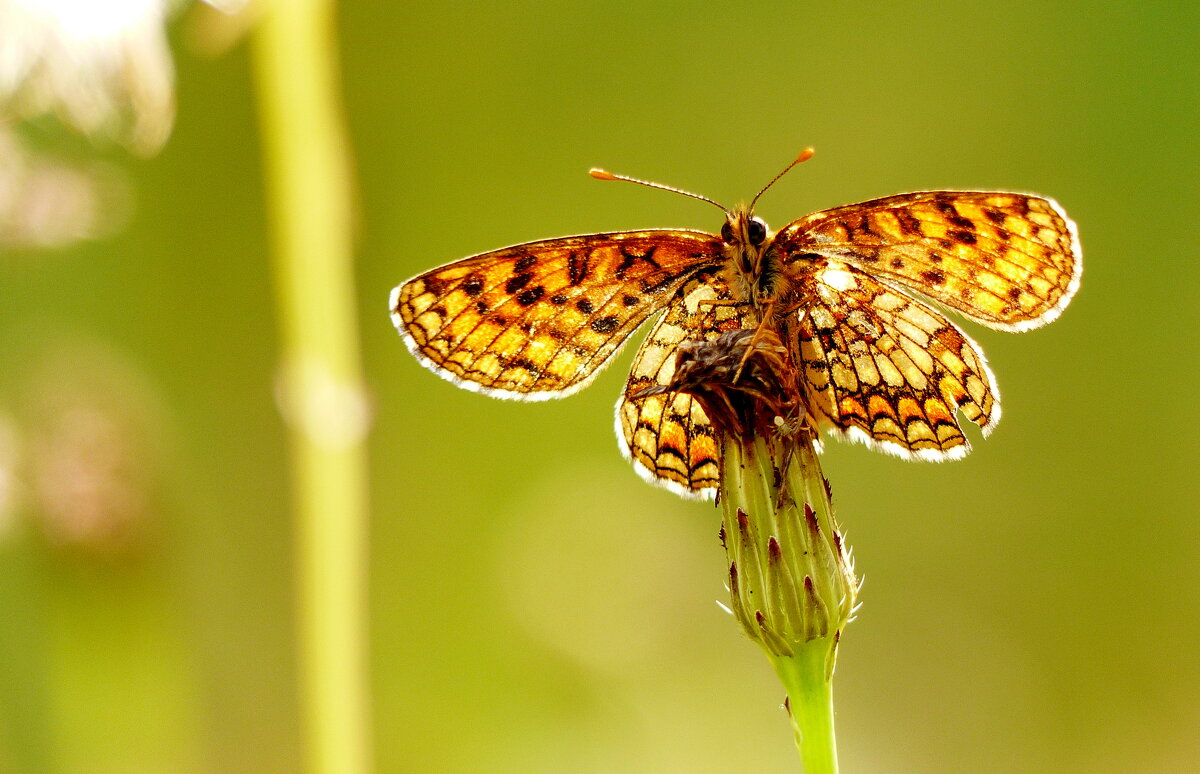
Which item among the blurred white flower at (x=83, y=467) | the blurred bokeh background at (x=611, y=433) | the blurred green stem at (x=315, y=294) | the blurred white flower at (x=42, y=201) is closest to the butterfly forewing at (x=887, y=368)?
the blurred green stem at (x=315, y=294)

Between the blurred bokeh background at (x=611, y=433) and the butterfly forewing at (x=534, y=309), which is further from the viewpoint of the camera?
the blurred bokeh background at (x=611, y=433)

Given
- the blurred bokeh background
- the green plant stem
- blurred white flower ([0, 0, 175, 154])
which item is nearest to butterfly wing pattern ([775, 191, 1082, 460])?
the green plant stem

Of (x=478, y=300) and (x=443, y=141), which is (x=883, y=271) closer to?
(x=478, y=300)

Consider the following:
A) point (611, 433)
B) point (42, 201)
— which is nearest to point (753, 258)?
point (42, 201)

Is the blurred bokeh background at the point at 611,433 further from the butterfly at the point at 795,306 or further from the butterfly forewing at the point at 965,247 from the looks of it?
the butterfly forewing at the point at 965,247

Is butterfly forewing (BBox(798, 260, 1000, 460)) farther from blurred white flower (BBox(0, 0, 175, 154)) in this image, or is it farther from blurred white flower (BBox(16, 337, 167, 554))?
blurred white flower (BBox(16, 337, 167, 554))
